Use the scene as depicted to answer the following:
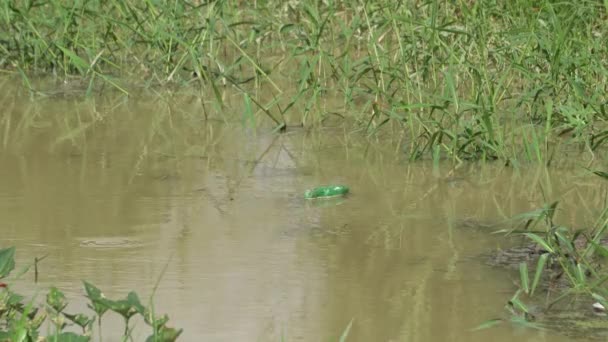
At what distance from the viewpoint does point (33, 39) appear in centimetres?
598

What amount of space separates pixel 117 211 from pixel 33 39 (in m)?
2.26

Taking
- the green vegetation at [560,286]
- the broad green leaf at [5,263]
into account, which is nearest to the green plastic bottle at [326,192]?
the green vegetation at [560,286]

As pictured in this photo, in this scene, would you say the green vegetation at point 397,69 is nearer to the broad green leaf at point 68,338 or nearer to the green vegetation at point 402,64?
the green vegetation at point 402,64

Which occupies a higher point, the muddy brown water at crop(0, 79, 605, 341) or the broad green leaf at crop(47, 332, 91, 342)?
the broad green leaf at crop(47, 332, 91, 342)

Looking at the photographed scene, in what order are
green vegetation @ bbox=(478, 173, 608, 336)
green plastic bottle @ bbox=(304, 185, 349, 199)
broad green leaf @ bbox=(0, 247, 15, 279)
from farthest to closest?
green plastic bottle @ bbox=(304, 185, 349, 199), green vegetation @ bbox=(478, 173, 608, 336), broad green leaf @ bbox=(0, 247, 15, 279)

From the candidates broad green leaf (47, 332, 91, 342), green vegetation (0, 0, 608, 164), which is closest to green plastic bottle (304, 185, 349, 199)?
green vegetation (0, 0, 608, 164)

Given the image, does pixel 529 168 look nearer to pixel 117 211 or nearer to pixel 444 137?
pixel 444 137

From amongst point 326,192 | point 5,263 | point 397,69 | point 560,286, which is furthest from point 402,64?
point 5,263

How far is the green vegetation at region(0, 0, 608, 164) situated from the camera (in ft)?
15.2

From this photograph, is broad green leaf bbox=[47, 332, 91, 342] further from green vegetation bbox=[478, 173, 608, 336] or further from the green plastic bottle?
the green plastic bottle

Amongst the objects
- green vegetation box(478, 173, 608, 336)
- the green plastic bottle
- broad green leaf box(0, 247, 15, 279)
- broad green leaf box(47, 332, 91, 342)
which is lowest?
green vegetation box(478, 173, 608, 336)

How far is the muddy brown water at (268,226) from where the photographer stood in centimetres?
305

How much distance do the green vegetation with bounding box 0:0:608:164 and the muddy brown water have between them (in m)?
0.16

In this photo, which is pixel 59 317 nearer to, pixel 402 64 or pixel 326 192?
pixel 326 192
